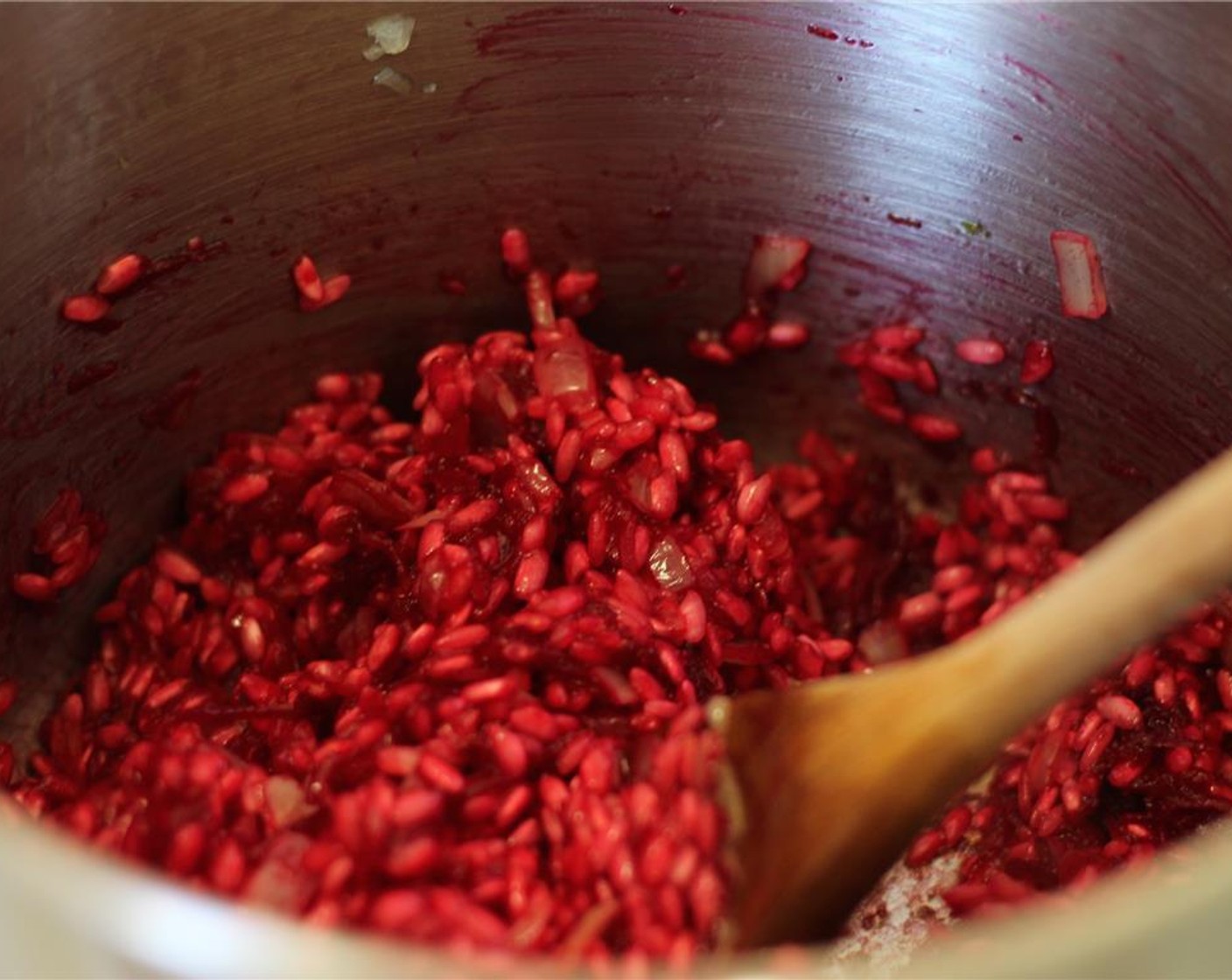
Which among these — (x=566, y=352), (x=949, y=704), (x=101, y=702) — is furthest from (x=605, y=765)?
(x=101, y=702)

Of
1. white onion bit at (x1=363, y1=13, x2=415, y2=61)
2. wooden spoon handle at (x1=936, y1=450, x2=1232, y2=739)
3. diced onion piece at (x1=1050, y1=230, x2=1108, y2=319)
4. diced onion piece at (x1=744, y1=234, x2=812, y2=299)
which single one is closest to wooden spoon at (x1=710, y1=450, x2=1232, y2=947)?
wooden spoon handle at (x1=936, y1=450, x2=1232, y2=739)

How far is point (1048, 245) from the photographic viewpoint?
2074 mm

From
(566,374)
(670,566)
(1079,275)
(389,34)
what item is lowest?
(670,566)

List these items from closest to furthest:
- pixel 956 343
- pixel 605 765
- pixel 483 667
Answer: pixel 605 765
pixel 483 667
pixel 956 343

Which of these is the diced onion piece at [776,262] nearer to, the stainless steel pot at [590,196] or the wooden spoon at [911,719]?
the stainless steel pot at [590,196]

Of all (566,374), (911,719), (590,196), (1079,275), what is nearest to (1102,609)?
(911,719)

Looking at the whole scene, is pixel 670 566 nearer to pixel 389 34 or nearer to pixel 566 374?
pixel 566 374

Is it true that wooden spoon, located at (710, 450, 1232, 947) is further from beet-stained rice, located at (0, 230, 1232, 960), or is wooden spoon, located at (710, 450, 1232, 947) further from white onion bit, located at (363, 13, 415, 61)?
white onion bit, located at (363, 13, 415, 61)

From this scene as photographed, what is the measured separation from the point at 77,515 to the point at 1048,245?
4.86 feet

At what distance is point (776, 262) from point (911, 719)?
95 cm

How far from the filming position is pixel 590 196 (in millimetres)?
2211

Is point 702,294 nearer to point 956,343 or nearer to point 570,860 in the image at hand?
point 956,343

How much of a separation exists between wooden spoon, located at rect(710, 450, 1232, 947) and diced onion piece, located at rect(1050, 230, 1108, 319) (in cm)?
59

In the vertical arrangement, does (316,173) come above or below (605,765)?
above
